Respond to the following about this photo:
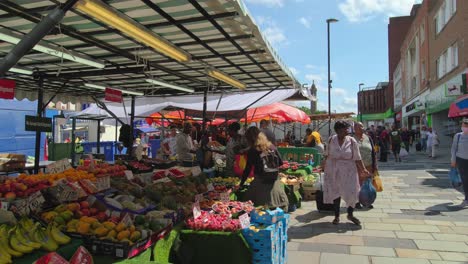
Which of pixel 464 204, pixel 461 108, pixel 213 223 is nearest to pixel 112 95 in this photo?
pixel 213 223

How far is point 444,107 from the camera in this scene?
2064 cm

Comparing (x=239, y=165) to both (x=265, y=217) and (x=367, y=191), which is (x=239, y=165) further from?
(x=265, y=217)

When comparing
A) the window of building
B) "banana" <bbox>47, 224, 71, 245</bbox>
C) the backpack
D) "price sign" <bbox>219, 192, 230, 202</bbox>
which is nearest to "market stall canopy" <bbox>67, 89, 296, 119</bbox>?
the backpack

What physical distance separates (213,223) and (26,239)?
5.98 feet

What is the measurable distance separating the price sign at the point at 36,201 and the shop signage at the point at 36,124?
3446mm

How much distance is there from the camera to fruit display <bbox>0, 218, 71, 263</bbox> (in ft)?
9.16

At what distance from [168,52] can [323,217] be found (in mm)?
4196

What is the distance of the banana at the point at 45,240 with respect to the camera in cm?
295

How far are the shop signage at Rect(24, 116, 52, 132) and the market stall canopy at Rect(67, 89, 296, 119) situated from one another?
4185 millimetres

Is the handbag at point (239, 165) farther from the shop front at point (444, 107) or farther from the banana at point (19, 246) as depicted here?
the shop front at point (444, 107)

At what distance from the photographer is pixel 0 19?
479 cm

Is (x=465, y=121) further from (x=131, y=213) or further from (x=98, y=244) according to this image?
(x=98, y=244)

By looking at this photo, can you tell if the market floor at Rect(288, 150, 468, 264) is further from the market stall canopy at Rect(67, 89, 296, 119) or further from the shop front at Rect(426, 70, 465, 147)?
the shop front at Rect(426, 70, 465, 147)

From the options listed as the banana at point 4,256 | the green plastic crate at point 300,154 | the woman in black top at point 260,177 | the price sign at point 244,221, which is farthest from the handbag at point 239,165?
the green plastic crate at point 300,154
